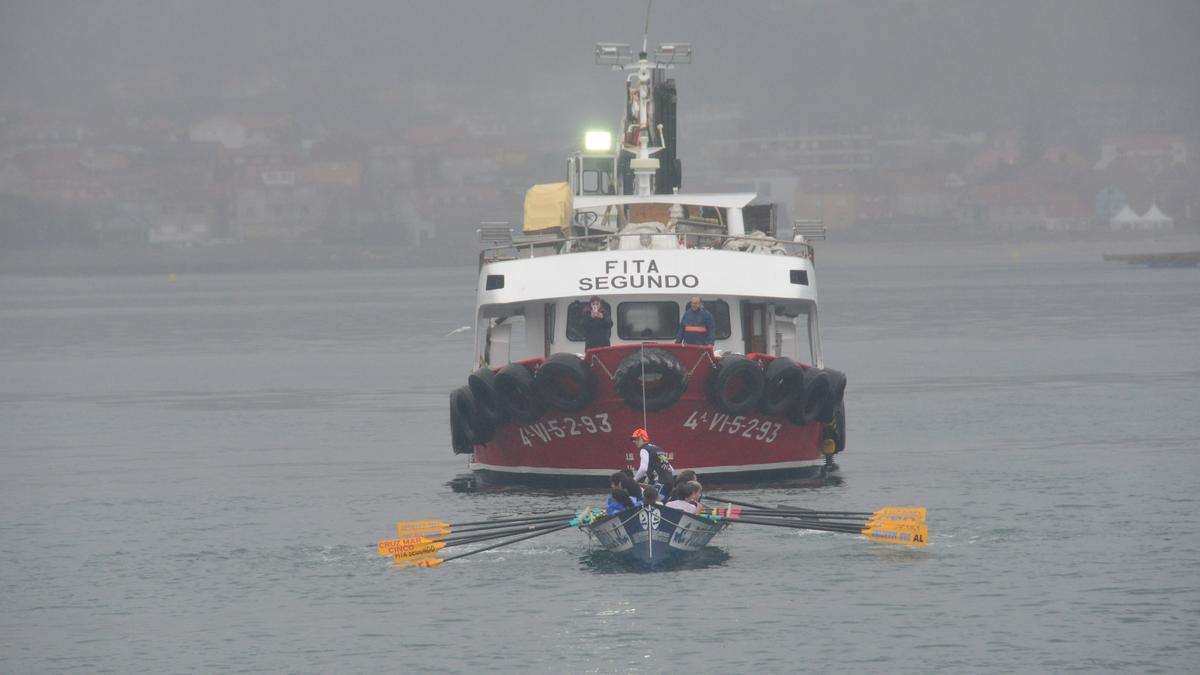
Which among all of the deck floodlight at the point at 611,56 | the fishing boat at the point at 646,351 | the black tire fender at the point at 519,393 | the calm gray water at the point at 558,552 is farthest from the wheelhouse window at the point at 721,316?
the deck floodlight at the point at 611,56

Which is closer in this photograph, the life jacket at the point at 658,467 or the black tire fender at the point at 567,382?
the life jacket at the point at 658,467

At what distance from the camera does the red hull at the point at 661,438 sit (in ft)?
120

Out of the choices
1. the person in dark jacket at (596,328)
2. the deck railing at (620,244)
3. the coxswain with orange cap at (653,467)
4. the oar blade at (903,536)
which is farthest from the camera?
the deck railing at (620,244)

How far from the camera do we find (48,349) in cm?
11056

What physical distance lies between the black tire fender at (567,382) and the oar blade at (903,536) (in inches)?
238

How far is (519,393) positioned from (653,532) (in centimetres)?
661

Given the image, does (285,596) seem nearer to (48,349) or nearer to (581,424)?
(581,424)

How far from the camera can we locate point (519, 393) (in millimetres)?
37594

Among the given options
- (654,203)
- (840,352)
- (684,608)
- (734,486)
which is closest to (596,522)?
(684,608)

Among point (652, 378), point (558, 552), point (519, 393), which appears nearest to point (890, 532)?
point (652, 378)

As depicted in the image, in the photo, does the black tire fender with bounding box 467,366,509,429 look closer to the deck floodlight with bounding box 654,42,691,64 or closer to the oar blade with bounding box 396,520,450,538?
the oar blade with bounding box 396,520,450,538

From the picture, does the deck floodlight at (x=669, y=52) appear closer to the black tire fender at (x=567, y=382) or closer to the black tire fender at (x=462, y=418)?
the black tire fender at (x=462, y=418)

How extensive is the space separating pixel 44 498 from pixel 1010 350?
57.0 m

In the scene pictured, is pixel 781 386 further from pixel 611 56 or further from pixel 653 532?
pixel 611 56
